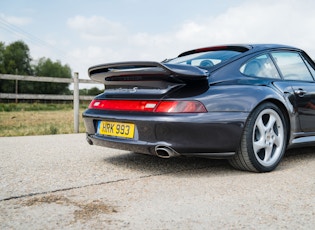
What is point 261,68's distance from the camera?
3.49m

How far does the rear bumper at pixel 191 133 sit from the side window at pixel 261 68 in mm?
525

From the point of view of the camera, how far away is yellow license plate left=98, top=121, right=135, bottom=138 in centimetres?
307

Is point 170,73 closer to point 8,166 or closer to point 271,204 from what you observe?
point 271,204

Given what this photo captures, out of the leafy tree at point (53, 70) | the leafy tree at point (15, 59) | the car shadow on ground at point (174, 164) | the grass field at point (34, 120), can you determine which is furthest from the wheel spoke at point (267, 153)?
the leafy tree at point (53, 70)

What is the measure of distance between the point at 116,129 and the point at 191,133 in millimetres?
715

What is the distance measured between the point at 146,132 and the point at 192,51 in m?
1.54

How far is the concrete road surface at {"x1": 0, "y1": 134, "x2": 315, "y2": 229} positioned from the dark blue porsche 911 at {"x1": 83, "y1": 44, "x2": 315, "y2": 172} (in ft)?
0.79

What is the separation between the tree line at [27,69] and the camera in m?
56.2

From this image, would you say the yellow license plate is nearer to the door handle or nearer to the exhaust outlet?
the exhaust outlet

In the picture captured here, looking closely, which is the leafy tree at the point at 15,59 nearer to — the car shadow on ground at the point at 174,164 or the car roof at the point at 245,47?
the car shadow on ground at the point at 174,164

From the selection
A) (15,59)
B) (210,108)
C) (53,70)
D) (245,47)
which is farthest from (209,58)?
(53,70)

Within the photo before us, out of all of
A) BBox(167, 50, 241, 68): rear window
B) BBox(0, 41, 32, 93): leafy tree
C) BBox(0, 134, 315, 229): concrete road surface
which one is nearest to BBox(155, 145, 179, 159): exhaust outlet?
BBox(0, 134, 315, 229): concrete road surface

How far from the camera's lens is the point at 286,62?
3871 mm

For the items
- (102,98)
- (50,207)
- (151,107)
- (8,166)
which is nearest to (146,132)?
(151,107)
